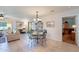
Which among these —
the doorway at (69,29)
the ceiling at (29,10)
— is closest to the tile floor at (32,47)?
the doorway at (69,29)

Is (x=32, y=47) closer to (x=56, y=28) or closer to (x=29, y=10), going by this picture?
(x=56, y=28)

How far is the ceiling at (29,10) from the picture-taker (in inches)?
92.9

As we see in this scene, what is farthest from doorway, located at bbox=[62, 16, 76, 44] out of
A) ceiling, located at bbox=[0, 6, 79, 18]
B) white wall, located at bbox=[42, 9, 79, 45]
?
ceiling, located at bbox=[0, 6, 79, 18]

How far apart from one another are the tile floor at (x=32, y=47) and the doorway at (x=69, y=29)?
151mm

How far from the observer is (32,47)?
2510 mm

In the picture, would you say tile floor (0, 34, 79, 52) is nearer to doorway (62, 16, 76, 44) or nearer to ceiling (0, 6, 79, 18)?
doorway (62, 16, 76, 44)

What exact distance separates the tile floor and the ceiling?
60 centimetres

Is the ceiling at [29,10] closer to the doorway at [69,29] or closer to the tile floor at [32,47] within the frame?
the doorway at [69,29]

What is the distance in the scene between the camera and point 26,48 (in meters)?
2.48

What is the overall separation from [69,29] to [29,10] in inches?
47.9

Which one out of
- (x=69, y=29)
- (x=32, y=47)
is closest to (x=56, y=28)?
(x=69, y=29)
